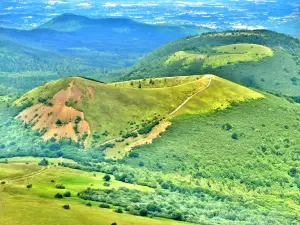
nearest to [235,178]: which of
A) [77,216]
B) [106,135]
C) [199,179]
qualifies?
[199,179]

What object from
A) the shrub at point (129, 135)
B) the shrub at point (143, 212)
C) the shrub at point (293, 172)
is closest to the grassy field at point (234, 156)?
the shrub at point (293, 172)

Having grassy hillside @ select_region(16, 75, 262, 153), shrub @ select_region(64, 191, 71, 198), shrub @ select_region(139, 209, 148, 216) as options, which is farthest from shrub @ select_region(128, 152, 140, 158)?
shrub @ select_region(139, 209, 148, 216)

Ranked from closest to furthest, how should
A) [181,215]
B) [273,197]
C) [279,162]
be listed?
[181,215] < [273,197] < [279,162]

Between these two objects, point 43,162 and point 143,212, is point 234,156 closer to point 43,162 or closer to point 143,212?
point 43,162

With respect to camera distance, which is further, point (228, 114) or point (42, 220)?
point (228, 114)

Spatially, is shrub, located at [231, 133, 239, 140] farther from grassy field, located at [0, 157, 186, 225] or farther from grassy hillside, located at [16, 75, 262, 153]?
grassy field, located at [0, 157, 186, 225]

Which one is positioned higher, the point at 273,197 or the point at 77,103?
the point at 77,103

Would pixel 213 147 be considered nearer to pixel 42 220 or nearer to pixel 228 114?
pixel 228 114

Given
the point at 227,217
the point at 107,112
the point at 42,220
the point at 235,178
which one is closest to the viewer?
the point at 42,220
